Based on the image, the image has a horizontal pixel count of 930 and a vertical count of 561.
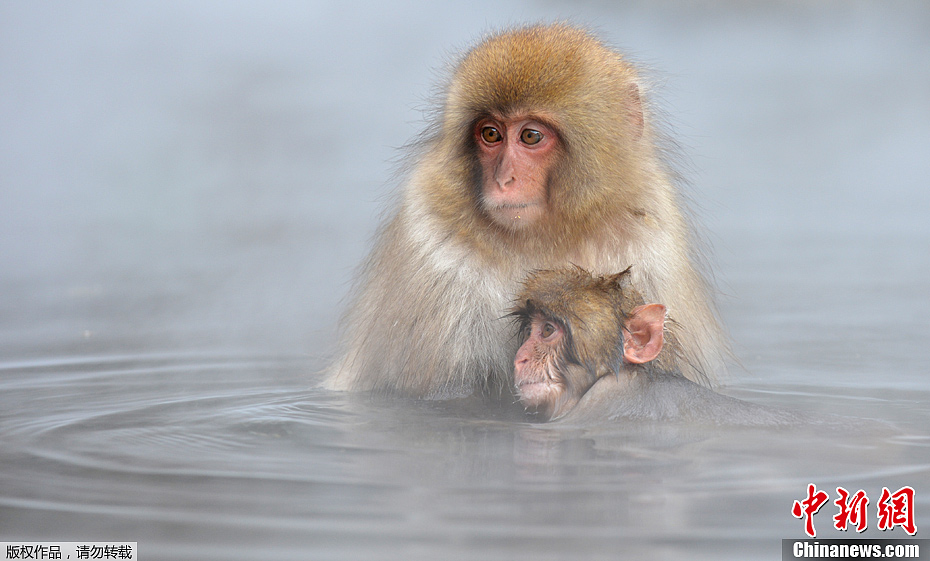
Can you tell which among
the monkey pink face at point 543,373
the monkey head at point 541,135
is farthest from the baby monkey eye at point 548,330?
the monkey head at point 541,135

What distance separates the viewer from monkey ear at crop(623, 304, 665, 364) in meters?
3.45

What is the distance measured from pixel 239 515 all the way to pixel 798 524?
1.18 m

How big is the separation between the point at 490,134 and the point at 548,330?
0.70 m

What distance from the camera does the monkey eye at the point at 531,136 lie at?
3.66 metres

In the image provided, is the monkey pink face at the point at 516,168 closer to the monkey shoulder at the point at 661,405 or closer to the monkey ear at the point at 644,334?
the monkey ear at the point at 644,334

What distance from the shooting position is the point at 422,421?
3.52 m

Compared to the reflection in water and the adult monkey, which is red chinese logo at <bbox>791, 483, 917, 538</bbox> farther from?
the adult monkey

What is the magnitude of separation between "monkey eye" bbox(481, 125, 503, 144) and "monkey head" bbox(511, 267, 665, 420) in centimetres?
52

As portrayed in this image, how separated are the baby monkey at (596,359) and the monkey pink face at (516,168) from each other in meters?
0.23

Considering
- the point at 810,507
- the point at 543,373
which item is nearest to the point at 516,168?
the point at 543,373

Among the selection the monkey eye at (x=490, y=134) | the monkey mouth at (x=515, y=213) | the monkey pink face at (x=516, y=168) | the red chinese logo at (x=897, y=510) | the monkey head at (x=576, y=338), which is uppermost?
the monkey eye at (x=490, y=134)

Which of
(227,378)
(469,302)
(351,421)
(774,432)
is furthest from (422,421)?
(227,378)

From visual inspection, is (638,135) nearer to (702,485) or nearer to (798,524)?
(702,485)

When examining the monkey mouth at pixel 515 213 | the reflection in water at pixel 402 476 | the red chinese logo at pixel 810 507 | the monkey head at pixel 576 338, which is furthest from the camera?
the monkey mouth at pixel 515 213
